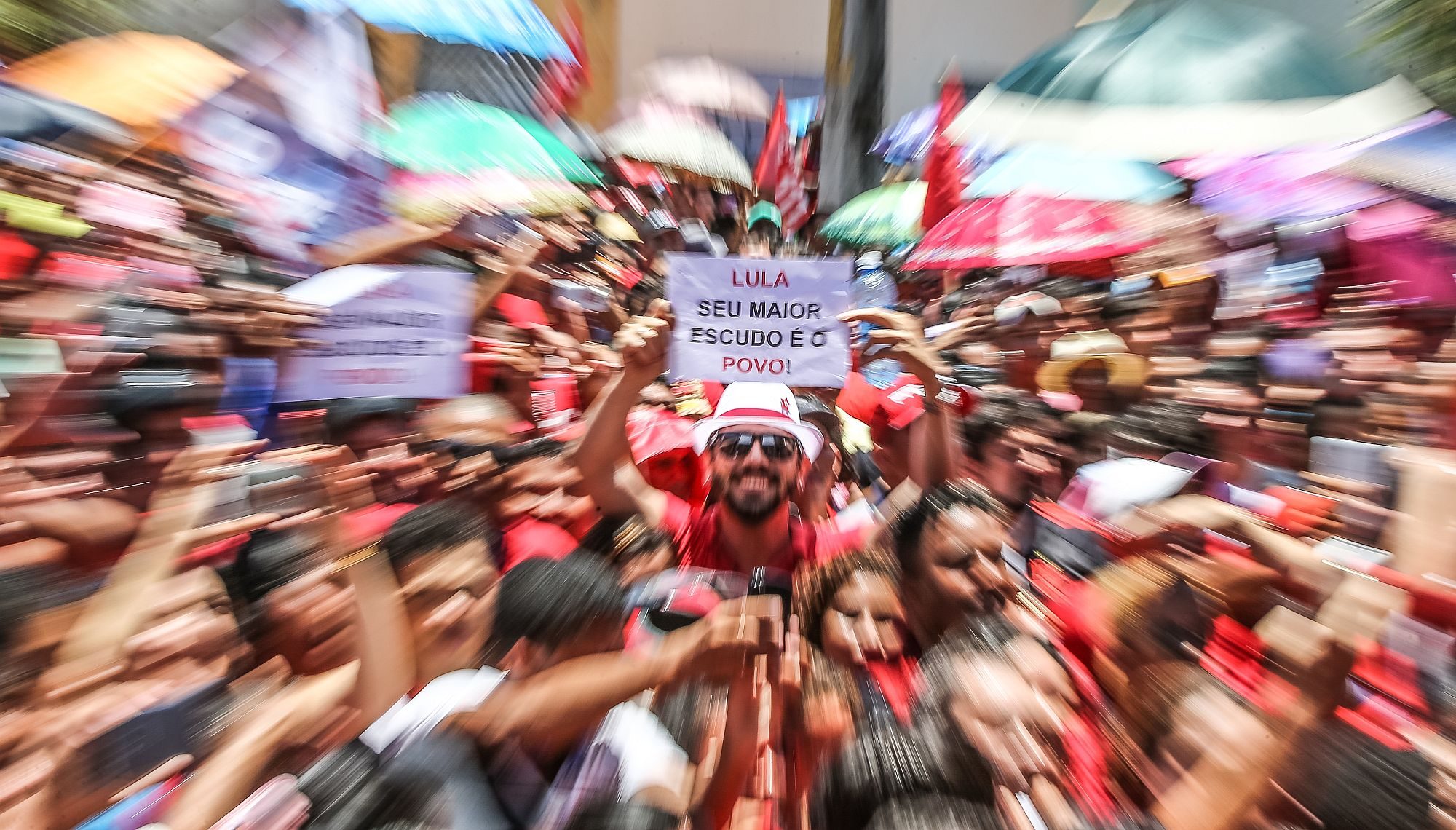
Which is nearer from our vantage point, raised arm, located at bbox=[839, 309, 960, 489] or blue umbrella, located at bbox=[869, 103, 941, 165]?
raised arm, located at bbox=[839, 309, 960, 489]

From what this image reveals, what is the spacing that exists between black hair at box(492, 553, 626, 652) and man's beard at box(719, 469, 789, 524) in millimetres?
645

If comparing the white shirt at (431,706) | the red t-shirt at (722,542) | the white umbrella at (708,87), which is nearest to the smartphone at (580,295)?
the red t-shirt at (722,542)

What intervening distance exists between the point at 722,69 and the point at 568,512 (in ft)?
12.0

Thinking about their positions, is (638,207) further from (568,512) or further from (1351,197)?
(1351,197)

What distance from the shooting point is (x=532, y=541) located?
1893 mm

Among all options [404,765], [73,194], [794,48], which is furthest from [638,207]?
[404,765]

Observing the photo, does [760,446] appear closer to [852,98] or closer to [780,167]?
[780,167]

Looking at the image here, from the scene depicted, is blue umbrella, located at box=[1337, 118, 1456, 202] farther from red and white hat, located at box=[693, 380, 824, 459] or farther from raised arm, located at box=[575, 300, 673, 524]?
raised arm, located at box=[575, 300, 673, 524]

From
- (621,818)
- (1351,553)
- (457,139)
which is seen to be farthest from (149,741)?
(457,139)

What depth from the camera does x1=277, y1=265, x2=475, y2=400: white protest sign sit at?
169cm

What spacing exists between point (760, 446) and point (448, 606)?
1.07 meters

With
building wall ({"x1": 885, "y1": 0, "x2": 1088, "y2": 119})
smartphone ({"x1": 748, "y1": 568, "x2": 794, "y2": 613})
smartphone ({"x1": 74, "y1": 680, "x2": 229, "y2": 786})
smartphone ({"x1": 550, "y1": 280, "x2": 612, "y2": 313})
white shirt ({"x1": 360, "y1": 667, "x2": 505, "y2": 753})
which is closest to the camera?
smartphone ({"x1": 74, "y1": 680, "x2": 229, "y2": 786})

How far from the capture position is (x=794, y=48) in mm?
4754

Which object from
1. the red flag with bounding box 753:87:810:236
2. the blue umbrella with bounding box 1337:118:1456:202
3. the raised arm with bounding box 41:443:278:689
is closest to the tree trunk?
the red flag with bounding box 753:87:810:236
